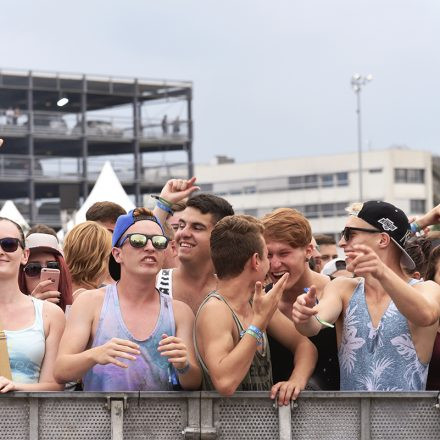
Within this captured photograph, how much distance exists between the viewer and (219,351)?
16.4ft

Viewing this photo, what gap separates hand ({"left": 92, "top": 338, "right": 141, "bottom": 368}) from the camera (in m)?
4.81

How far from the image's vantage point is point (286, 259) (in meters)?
5.95

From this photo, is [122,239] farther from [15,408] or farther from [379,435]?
[379,435]

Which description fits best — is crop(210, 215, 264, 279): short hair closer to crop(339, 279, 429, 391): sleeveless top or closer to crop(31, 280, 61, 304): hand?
crop(339, 279, 429, 391): sleeveless top

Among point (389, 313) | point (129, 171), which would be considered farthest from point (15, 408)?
point (129, 171)

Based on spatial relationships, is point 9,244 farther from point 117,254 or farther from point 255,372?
point 255,372

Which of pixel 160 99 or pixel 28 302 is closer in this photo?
pixel 28 302

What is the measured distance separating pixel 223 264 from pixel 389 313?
2.37 ft

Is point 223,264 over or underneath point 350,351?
over

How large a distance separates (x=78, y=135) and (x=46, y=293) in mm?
87545

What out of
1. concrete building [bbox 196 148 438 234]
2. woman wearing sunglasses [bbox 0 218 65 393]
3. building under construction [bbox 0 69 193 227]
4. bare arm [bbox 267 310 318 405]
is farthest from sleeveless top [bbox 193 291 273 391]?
concrete building [bbox 196 148 438 234]

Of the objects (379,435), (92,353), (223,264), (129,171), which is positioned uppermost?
(129,171)

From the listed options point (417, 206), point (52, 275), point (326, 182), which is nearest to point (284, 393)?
point (52, 275)

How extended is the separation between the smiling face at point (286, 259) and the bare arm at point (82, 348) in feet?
3.25
